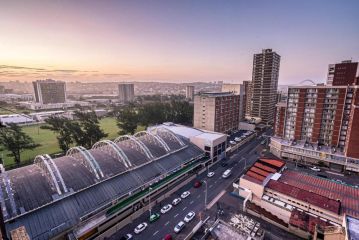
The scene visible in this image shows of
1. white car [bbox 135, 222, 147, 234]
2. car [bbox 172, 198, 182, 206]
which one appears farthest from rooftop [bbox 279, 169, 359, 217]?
white car [bbox 135, 222, 147, 234]

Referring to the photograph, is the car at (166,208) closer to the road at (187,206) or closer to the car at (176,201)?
the road at (187,206)

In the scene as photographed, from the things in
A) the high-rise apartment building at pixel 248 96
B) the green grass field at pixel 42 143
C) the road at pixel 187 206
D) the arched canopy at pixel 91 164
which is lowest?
the road at pixel 187 206

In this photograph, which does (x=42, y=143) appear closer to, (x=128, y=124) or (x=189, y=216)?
(x=128, y=124)

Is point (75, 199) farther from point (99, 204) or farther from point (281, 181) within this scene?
point (281, 181)

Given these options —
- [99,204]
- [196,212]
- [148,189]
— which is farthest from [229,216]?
[99,204]

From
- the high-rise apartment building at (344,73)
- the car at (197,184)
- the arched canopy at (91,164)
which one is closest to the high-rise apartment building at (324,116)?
the high-rise apartment building at (344,73)

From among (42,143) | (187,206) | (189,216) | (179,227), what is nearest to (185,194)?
(187,206)

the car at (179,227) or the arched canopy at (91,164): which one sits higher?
the arched canopy at (91,164)
